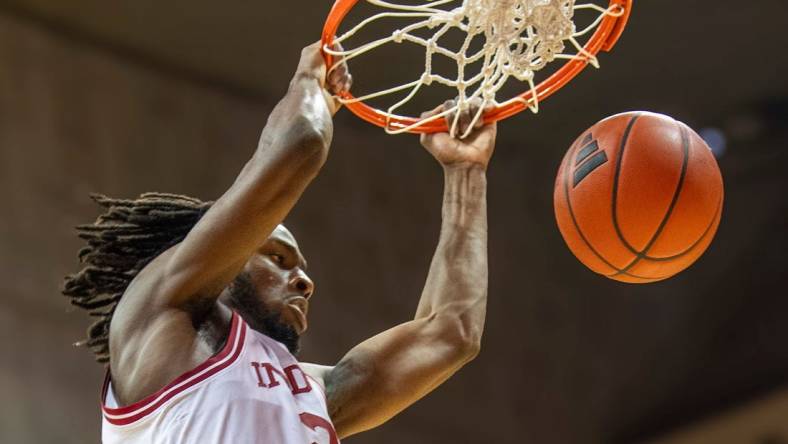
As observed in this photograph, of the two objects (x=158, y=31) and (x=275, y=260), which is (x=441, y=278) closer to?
(x=275, y=260)

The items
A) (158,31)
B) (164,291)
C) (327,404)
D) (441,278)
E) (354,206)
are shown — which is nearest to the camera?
(164,291)

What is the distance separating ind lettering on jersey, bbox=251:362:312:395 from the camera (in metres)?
2.49

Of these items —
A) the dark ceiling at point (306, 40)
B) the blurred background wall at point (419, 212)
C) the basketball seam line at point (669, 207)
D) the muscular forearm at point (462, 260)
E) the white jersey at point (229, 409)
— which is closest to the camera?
the white jersey at point (229, 409)

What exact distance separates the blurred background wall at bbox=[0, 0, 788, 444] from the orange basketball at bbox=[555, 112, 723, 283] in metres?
3.41

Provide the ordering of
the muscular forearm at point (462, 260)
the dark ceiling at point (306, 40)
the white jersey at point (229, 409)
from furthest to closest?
the dark ceiling at point (306, 40) < the muscular forearm at point (462, 260) < the white jersey at point (229, 409)

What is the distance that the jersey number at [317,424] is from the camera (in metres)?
2.53

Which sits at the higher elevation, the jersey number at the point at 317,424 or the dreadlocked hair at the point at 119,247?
the dreadlocked hair at the point at 119,247

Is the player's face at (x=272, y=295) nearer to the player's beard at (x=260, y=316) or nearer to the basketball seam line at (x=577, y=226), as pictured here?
the player's beard at (x=260, y=316)

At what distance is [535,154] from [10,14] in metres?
3.50

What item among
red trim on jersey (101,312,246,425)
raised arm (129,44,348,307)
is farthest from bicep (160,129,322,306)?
red trim on jersey (101,312,246,425)

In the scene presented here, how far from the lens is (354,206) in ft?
23.5

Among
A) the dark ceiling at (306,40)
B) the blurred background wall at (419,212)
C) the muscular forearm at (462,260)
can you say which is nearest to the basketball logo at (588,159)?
the muscular forearm at (462,260)

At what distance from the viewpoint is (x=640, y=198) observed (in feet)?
9.05

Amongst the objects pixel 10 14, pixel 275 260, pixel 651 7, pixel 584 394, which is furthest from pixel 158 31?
pixel 275 260
